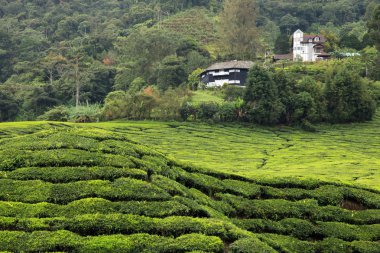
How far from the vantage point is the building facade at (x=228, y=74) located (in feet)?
282

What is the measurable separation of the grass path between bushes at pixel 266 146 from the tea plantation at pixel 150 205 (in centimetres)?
1222

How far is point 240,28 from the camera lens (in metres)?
101

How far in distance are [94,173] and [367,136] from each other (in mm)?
52252

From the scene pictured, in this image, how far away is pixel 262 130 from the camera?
67.3 m

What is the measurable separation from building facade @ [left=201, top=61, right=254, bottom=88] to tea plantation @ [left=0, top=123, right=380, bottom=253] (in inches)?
2451

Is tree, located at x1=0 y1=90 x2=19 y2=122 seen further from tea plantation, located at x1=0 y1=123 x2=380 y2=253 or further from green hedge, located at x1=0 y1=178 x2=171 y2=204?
green hedge, located at x1=0 y1=178 x2=171 y2=204

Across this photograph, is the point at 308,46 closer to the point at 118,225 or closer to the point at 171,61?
the point at 171,61

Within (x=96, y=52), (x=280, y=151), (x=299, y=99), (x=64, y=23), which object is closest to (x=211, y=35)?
(x=96, y=52)

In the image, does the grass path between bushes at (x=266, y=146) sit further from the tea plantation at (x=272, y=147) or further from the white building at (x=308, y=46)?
the white building at (x=308, y=46)

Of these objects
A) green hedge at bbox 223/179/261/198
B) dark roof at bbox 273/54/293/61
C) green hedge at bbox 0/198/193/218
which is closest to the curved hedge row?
green hedge at bbox 0/198/193/218

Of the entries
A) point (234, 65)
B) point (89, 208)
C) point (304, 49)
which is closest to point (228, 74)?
point (234, 65)

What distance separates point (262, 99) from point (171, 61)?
83.3 ft

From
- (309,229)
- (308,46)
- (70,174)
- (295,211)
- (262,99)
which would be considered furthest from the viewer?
(308,46)

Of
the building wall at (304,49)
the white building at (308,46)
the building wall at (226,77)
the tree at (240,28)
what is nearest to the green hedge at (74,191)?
the building wall at (226,77)
